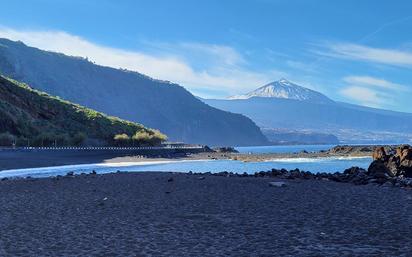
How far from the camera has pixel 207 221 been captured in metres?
11.9

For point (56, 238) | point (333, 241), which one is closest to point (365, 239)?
point (333, 241)

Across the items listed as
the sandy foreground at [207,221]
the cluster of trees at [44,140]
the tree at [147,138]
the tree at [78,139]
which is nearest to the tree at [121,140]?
the tree at [147,138]

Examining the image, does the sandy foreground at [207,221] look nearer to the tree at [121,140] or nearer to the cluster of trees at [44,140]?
the cluster of trees at [44,140]

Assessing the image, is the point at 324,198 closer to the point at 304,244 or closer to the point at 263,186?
the point at 263,186

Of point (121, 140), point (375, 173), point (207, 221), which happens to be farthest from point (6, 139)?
point (207, 221)

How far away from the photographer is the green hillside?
2719 inches

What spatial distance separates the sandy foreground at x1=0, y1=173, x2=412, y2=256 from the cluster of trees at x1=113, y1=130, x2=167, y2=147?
7473 cm

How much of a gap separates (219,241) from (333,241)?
2.13m

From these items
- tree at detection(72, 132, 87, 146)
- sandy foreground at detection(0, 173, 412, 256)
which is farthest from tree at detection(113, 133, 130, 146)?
sandy foreground at detection(0, 173, 412, 256)

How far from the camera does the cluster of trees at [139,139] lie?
9354 cm

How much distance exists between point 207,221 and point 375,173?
15.5m

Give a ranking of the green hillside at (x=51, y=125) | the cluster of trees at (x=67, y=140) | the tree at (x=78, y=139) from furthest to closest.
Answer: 1. the tree at (x=78, y=139)
2. the green hillside at (x=51, y=125)
3. the cluster of trees at (x=67, y=140)

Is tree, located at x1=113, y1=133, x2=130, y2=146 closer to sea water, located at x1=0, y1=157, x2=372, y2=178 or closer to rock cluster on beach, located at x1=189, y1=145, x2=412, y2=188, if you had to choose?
sea water, located at x1=0, y1=157, x2=372, y2=178

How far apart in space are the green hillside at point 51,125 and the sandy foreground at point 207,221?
4975cm
